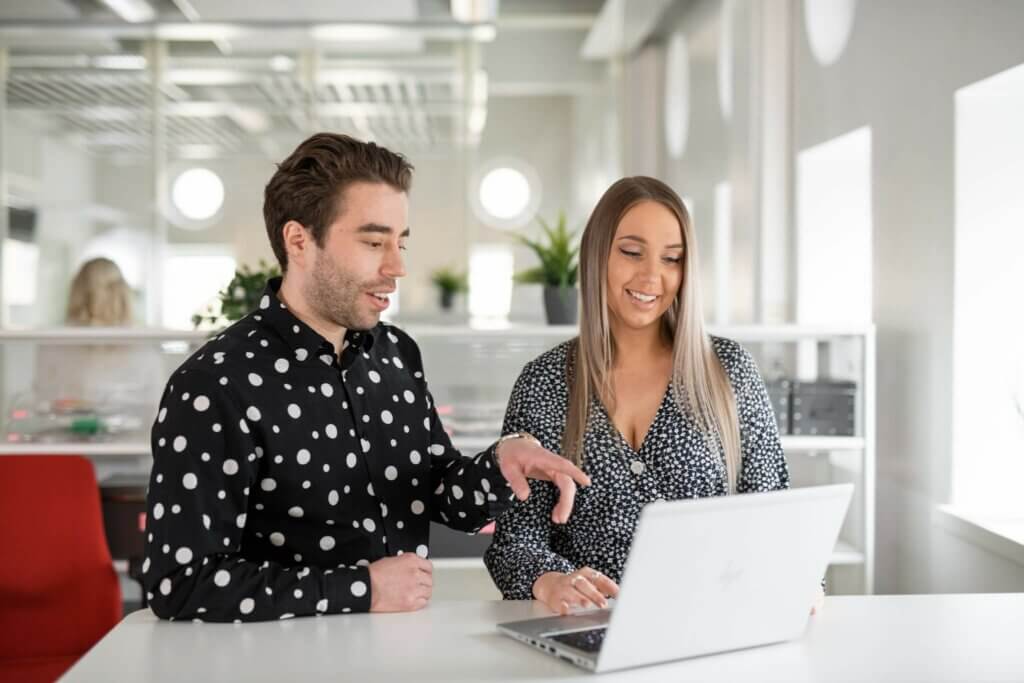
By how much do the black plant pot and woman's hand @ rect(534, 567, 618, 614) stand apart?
2209mm

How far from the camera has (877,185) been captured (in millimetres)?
4023

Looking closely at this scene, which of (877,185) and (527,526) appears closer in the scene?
(527,526)

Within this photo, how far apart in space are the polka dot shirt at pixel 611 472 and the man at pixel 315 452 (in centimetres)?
16

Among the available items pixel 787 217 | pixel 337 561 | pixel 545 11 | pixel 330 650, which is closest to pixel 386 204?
pixel 337 561

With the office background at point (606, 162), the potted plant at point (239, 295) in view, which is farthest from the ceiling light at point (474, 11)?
the potted plant at point (239, 295)

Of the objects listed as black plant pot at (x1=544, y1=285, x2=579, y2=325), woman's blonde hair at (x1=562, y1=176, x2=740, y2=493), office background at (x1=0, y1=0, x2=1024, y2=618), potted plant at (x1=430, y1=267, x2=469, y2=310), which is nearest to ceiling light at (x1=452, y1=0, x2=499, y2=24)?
office background at (x1=0, y1=0, x2=1024, y2=618)

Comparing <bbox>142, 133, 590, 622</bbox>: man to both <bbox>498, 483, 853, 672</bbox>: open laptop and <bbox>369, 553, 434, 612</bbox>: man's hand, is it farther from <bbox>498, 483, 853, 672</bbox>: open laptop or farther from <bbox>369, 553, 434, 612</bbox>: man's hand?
<bbox>498, 483, 853, 672</bbox>: open laptop

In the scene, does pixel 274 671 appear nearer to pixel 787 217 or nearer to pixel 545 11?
pixel 787 217

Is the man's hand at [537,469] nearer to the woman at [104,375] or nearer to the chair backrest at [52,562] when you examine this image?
the chair backrest at [52,562]

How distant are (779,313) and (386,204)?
145 inches

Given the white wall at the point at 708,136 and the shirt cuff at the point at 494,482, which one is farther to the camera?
the white wall at the point at 708,136

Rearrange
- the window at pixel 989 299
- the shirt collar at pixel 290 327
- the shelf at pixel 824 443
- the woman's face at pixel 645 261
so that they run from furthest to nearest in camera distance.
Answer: the shelf at pixel 824 443, the window at pixel 989 299, the woman's face at pixel 645 261, the shirt collar at pixel 290 327

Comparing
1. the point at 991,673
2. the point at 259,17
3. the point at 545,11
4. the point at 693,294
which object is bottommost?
the point at 991,673

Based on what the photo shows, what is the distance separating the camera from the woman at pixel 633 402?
6.89 feet
